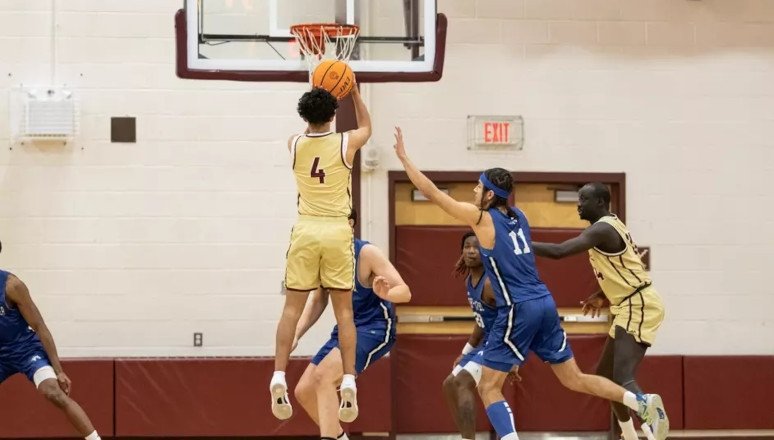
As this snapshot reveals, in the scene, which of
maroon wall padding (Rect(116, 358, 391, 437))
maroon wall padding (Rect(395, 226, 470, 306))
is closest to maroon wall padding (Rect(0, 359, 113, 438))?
maroon wall padding (Rect(116, 358, 391, 437))

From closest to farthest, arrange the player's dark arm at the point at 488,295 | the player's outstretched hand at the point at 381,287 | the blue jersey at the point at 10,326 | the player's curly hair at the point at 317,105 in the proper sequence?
the player's curly hair at the point at 317,105 < the player's outstretched hand at the point at 381,287 < the player's dark arm at the point at 488,295 < the blue jersey at the point at 10,326

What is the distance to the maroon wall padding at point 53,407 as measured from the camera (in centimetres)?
1090

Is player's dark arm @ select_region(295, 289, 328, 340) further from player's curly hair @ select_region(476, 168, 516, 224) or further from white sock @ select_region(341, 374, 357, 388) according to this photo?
player's curly hair @ select_region(476, 168, 516, 224)

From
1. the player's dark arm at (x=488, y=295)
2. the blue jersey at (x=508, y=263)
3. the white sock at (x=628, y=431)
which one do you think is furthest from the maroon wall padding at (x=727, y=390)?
the blue jersey at (x=508, y=263)

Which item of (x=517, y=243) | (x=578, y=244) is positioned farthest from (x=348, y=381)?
(x=578, y=244)

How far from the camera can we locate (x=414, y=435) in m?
11.5

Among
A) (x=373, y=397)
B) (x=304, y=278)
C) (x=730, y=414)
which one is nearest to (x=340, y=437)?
(x=304, y=278)

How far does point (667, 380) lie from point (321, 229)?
511cm

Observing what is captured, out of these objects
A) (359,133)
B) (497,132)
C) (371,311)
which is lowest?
(371,311)

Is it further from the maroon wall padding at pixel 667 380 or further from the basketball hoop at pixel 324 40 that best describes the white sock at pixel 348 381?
the maroon wall padding at pixel 667 380

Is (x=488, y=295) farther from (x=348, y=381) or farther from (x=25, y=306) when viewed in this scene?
(x=25, y=306)

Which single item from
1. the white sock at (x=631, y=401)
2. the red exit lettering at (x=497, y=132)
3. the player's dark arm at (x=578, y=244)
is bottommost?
the white sock at (x=631, y=401)

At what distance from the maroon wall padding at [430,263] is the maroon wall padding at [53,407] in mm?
2814

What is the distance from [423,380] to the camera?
11453 millimetres
